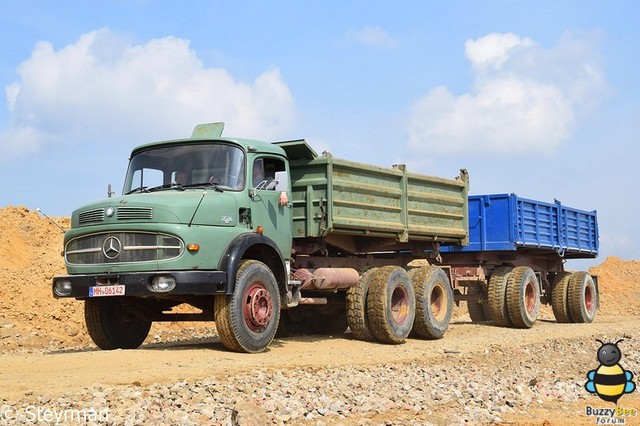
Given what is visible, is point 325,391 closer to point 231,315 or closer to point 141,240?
point 231,315

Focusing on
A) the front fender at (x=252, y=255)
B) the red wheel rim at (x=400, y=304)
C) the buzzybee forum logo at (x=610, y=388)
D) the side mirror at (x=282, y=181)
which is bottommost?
the buzzybee forum logo at (x=610, y=388)

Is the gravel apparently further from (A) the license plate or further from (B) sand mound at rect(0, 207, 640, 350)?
(B) sand mound at rect(0, 207, 640, 350)

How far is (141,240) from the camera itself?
9.59 m

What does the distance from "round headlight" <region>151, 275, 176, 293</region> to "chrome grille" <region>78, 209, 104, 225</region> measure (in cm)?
109

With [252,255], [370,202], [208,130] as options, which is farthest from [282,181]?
[370,202]

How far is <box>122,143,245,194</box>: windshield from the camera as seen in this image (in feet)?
34.8

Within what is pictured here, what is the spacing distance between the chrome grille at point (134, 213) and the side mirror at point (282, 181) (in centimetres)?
241

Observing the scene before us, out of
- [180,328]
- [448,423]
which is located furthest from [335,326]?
[448,423]

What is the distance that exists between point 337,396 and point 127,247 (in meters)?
3.37

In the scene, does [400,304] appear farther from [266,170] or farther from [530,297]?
[530,297]

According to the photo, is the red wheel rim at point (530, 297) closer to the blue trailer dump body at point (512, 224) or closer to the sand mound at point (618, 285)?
the blue trailer dump body at point (512, 224)

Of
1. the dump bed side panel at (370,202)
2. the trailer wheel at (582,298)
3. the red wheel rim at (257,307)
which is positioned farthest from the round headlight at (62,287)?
the trailer wheel at (582,298)

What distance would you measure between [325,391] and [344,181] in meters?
4.90

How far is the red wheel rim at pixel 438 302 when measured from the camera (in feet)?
46.6
